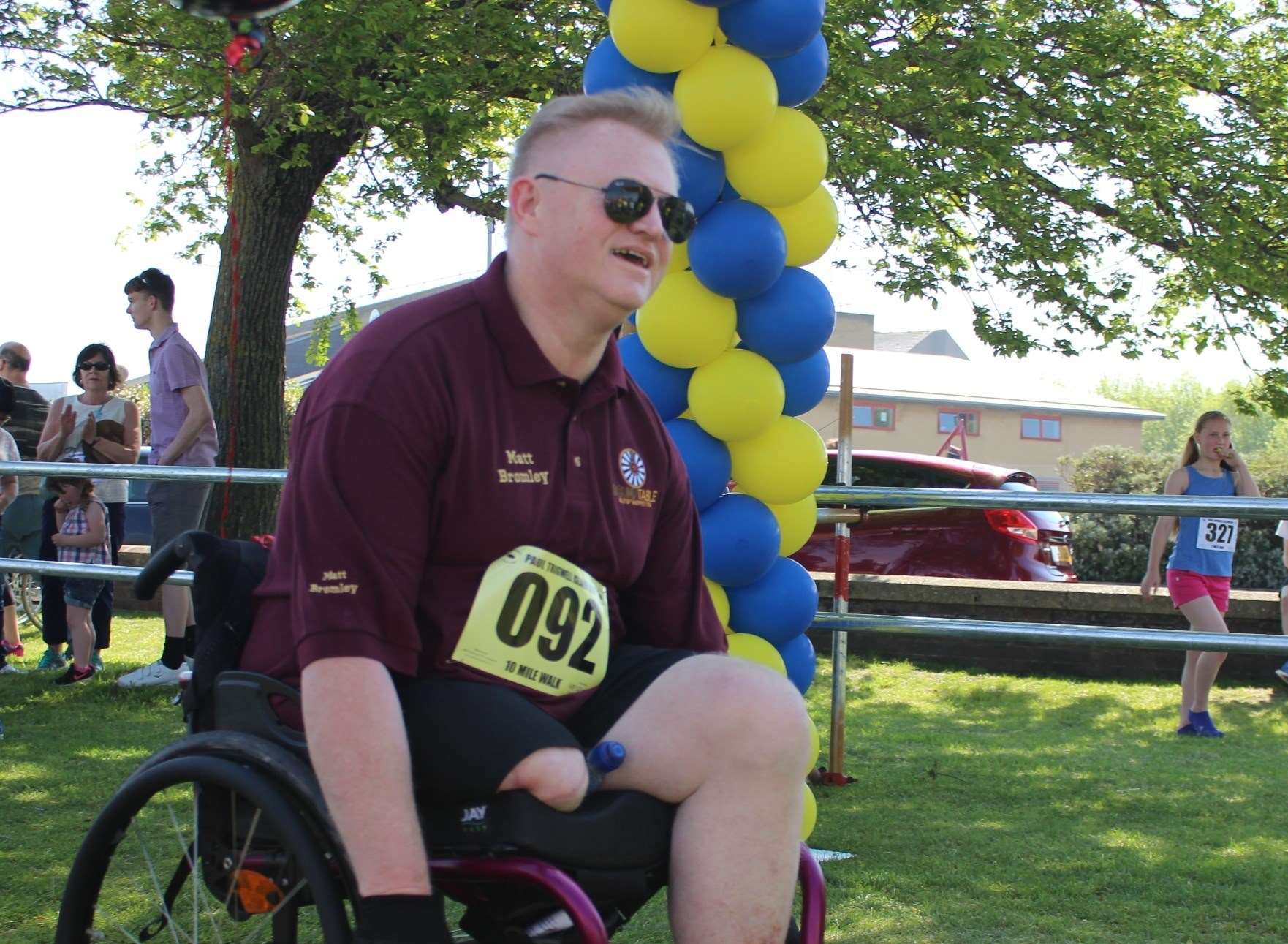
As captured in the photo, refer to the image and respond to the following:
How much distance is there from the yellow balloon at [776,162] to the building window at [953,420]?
4895cm

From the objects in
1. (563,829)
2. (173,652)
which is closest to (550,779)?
(563,829)

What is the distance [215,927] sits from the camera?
2.51 m

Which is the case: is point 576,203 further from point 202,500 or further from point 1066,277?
point 1066,277

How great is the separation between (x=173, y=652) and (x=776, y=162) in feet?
15.7

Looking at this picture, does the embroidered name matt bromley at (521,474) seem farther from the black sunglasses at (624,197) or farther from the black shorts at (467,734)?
the black sunglasses at (624,197)

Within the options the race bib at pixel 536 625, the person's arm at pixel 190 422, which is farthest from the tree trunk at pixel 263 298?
the race bib at pixel 536 625

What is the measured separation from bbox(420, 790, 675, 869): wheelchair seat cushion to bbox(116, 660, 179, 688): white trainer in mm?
6037

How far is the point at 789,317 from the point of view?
447cm

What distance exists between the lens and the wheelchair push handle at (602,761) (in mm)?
2174

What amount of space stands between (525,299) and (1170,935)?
2609 mm

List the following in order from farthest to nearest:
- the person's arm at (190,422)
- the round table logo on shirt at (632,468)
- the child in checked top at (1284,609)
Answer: the child in checked top at (1284,609)
the person's arm at (190,422)
the round table logo on shirt at (632,468)

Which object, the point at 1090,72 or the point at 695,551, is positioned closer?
the point at 695,551

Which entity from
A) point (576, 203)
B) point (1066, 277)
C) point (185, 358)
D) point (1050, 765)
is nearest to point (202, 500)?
point (185, 358)

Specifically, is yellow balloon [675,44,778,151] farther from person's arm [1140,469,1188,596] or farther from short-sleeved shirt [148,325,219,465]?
person's arm [1140,469,1188,596]
